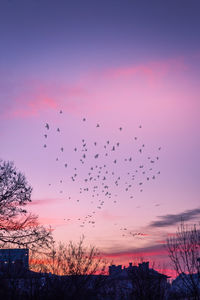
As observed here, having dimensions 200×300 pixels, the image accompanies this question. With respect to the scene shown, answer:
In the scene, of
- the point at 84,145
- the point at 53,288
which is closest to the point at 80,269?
the point at 53,288

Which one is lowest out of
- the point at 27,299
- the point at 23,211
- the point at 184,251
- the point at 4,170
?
the point at 27,299

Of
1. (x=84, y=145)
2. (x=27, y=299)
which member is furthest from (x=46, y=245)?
(x=84, y=145)

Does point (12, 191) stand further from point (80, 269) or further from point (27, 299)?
point (80, 269)

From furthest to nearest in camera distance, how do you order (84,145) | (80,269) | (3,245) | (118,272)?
(118,272) → (80,269) → (3,245) → (84,145)

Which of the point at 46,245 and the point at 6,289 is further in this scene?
the point at 46,245

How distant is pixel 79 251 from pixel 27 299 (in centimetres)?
2855

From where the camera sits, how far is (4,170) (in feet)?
98.1

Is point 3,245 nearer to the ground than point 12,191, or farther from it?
nearer to the ground

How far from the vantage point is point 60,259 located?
51.2 meters

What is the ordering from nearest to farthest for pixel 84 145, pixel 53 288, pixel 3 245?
pixel 84 145
pixel 53 288
pixel 3 245

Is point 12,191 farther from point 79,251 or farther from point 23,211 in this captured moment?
point 79,251

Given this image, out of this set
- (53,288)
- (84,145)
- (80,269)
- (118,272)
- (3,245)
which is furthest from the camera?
(118,272)

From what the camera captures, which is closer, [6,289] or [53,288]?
[6,289]

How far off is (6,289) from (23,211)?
7678 mm
